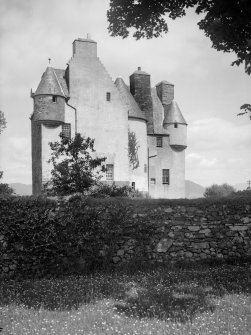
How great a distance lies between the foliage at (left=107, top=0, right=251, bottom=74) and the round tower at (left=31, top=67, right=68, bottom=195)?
2617cm

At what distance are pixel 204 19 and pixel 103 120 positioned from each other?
1151 inches

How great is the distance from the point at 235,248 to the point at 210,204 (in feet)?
5.94

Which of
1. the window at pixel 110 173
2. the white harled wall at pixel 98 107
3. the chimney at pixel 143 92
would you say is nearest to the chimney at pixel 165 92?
the chimney at pixel 143 92

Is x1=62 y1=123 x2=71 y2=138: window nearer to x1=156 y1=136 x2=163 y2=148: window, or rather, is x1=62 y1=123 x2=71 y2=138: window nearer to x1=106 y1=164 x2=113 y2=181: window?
x1=106 y1=164 x2=113 y2=181: window

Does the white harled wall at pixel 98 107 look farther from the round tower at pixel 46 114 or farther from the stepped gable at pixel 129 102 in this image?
the stepped gable at pixel 129 102

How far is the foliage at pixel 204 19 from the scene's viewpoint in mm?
8531

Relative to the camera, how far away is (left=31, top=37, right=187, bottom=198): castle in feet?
119

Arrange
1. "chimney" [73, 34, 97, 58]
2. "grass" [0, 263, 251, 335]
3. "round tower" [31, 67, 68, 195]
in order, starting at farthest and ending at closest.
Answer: "chimney" [73, 34, 97, 58], "round tower" [31, 67, 68, 195], "grass" [0, 263, 251, 335]

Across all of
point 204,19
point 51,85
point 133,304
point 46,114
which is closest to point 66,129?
point 46,114

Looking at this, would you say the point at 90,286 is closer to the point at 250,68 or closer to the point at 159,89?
the point at 250,68

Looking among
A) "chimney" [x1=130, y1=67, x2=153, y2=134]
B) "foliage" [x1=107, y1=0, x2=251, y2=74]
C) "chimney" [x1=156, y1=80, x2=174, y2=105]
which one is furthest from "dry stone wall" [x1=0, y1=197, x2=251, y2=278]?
"chimney" [x1=156, y1=80, x2=174, y2=105]

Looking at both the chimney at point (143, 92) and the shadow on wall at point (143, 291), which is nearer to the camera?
the shadow on wall at point (143, 291)

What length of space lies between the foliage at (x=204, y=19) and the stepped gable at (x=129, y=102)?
30.4m

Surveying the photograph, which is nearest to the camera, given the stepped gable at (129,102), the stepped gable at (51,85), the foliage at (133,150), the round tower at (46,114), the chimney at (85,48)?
the round tower at (46,114)
